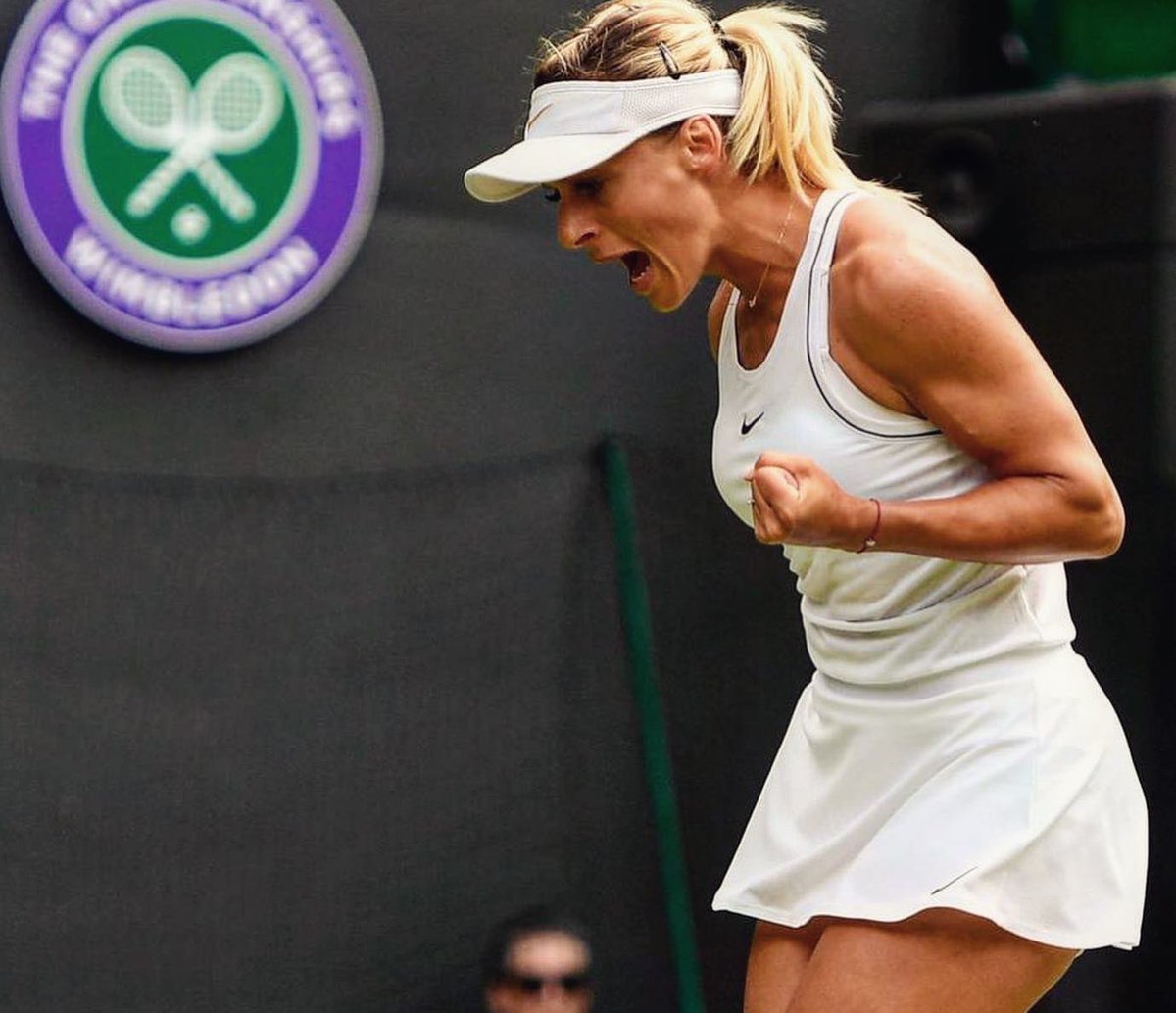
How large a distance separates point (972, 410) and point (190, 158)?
1.74 meters

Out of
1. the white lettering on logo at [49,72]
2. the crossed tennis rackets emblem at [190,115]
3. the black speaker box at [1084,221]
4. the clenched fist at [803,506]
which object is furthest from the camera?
the black speaker box at [1084,221]

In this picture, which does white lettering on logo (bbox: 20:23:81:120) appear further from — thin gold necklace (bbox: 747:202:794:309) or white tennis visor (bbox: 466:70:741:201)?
thin gold necklace (bbox: 747:202:794:309)

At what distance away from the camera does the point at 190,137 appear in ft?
11.3

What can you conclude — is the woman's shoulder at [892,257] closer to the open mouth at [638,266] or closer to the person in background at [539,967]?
→ the open mouth at [638,266]

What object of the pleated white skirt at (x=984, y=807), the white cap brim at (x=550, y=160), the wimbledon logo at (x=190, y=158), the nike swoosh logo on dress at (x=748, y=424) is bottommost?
the pleated white skirt at (x=984, y=807)

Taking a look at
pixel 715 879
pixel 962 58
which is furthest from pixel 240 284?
pixel 962 58

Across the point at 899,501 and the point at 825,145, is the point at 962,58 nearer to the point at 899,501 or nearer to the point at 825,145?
the point at 825,145

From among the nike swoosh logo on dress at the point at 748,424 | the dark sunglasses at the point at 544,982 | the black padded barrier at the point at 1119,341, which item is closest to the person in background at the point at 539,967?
the dark sunglasses at the point at 544,982

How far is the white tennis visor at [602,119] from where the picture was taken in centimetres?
223

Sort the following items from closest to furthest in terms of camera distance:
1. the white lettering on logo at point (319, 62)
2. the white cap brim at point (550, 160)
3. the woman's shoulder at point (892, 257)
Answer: the woman's shoulder at point (892, 257), the white cap brim at point (550, 160), the white lettering on logo at point (319, 62)

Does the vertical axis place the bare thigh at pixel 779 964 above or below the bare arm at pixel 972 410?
below

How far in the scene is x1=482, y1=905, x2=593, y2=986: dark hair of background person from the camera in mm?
3473

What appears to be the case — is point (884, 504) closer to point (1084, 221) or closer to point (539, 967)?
point (539, 967)

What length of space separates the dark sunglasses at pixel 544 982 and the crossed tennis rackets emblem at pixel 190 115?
1276 mm
